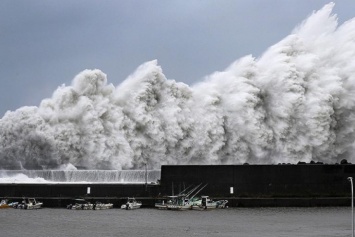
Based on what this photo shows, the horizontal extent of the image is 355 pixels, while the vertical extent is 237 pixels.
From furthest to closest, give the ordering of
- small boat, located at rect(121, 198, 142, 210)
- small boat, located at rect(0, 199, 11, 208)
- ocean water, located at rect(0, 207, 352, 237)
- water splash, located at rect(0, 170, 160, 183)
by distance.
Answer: water splash, located at rect(0, 170, 160, 183) < small boat, located at rect(0, 199, 11, 208) < small boat, located at rect(121, 198, 142, 210) < ocean water, located at rect(0, 207, 352, 237)

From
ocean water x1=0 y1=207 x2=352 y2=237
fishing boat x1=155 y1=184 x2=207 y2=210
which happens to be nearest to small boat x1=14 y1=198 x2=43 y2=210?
ocean water x1=0 y1=207 x2=352 y2=237

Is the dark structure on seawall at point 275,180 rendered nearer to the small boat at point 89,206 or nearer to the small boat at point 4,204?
the small boat at point 89,206

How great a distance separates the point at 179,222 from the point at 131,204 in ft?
35.6

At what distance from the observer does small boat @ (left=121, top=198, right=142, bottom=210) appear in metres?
60.7

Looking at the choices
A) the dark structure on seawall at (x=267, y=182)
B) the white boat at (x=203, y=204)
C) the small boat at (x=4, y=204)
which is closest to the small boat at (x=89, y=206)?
the dark structure on seawall at (x=267, y=182)

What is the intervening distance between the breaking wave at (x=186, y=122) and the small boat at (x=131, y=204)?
420 inches

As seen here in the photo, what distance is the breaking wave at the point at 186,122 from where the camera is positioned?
7350cm

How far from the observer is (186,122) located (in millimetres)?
76250

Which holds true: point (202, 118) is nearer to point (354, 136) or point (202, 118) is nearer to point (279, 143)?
point (279, 143)

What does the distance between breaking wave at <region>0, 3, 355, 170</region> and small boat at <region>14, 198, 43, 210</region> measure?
27.9ft

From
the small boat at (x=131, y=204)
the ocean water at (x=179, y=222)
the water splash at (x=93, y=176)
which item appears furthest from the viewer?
the water splash at (x=93, y=176)

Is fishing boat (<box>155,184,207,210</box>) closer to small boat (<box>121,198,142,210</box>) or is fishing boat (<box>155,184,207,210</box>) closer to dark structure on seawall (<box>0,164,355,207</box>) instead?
dark structure on seawall (<box>0,164,355,207</box>)

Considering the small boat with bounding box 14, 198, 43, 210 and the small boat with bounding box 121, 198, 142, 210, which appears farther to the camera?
the small boat with bounding box 14, 198, 43, 210

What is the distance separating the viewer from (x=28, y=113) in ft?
244
